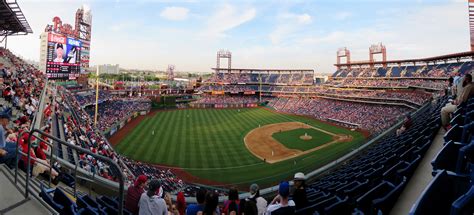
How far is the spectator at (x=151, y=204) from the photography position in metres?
3.99

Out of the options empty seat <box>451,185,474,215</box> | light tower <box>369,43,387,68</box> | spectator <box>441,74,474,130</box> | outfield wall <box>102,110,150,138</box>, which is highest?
light tower <box>369,43,387,68</box>

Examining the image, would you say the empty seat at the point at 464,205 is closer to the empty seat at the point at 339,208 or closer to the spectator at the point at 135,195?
the empty seat at the point at 339,208

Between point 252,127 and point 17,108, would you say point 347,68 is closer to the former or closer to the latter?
point 252,127

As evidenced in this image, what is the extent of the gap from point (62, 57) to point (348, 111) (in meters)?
48.9

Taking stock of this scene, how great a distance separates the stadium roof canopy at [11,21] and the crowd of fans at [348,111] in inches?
1461

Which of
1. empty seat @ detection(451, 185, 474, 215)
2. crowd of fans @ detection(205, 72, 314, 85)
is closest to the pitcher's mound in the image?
empty seat @ detection(451, 185, 474, 215)

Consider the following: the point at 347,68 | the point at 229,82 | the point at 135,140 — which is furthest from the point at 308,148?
the point at 229,82

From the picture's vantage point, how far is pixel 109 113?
148 ft

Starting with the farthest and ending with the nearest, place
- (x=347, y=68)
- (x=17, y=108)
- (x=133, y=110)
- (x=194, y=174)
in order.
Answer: (x=347, y=68), (x=133, y=110), (x=194, y=174), (x=17, y=108)

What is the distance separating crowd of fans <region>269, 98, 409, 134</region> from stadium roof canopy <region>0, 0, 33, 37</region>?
3712cm

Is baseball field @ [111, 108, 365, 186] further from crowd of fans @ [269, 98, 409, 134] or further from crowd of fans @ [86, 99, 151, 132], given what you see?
crowd of fans @ [269, 98, 409, 134]

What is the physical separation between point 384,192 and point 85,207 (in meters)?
4.95

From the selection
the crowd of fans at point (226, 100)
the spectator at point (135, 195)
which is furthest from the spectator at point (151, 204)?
the crowd of fans at point (226, 100)

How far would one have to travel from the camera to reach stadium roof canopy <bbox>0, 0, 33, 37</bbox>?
68.3 feet
